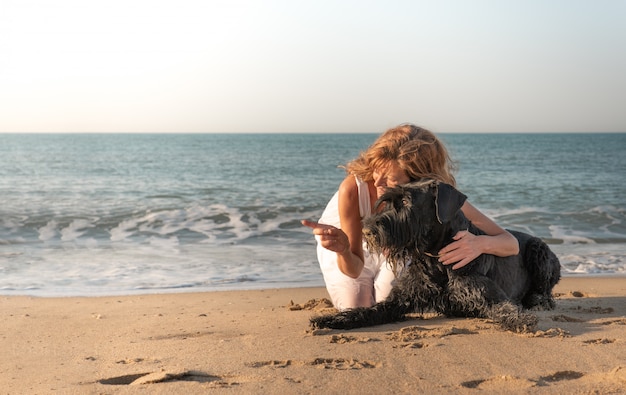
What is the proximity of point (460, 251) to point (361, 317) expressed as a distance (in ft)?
2.74

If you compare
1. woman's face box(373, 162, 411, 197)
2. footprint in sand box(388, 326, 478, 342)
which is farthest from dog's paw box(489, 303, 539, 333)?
woman's face box(373, 162, 411, 197)

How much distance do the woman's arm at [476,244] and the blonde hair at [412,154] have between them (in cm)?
37

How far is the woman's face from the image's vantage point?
489 centimetres

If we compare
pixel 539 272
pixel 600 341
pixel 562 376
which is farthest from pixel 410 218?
pixel 539 272

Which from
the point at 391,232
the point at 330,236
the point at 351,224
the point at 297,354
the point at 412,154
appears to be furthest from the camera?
the point at 351,224

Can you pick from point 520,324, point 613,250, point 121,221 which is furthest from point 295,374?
point 121,221

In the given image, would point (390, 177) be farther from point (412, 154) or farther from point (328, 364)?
point (328, 364)

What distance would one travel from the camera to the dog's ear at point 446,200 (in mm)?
4320

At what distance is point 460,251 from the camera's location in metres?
4.54

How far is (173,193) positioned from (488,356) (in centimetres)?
1694

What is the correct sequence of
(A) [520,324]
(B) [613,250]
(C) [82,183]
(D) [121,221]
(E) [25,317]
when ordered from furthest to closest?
(C) [82,183]
(D) [121,221]
(B) [613,250]
(E) [25,317]
(A) [520,324]

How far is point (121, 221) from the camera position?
544 inches

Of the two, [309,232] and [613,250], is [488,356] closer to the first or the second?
[613,250]

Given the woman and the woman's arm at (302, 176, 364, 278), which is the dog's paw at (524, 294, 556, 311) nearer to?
the woman
